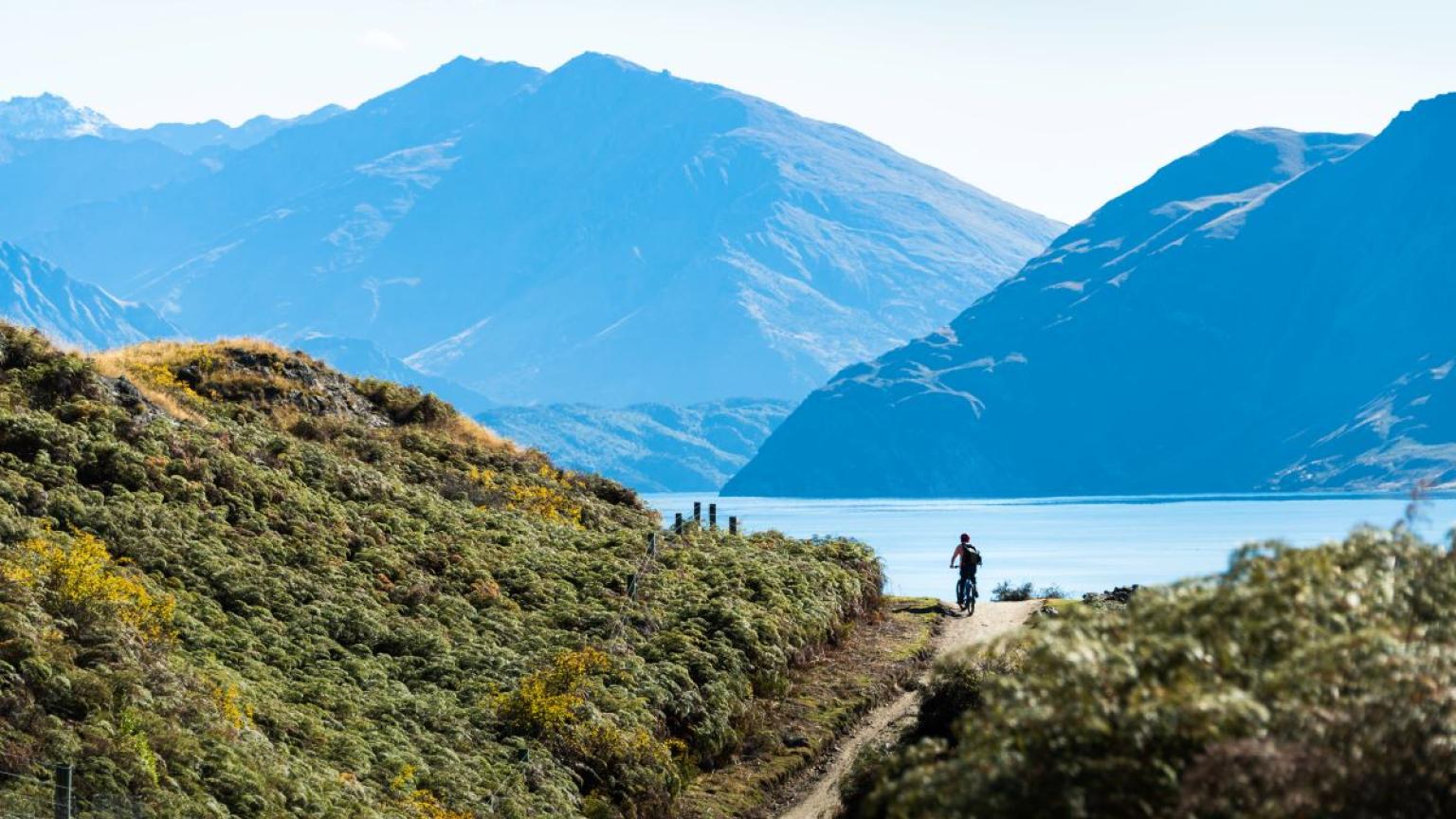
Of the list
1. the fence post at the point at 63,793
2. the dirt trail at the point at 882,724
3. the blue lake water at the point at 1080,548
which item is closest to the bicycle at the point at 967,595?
the dirt trail at the point at 882,724

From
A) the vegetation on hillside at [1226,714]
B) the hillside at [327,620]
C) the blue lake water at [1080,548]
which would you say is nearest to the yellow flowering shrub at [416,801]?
the hillside at [327,620]

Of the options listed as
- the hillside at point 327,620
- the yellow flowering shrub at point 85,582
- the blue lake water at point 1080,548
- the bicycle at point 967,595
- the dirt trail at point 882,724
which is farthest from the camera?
the blue lake water at point 1080,548

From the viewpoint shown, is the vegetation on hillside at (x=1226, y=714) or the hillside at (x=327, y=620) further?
the hillside at (x=327, y=620)

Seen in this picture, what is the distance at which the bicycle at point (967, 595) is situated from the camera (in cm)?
4341

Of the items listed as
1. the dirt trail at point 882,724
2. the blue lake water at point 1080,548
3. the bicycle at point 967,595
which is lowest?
the dirt trail at point 882,724

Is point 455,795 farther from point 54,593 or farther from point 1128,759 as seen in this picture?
point 1128,759

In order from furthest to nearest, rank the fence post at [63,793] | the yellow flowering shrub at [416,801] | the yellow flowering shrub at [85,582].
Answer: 1. the yellow flowering shrub at [85,582]
2. the yellow flowering shrub at [416,801]
3. the fence post at [63,793]

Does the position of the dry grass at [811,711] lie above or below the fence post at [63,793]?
above

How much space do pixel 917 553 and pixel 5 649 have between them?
118306 mm

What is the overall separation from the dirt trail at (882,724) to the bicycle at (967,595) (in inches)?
11.1

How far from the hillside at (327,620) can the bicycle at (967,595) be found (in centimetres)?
257

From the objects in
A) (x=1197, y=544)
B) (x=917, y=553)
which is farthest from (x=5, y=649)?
(x=1197, y=544)

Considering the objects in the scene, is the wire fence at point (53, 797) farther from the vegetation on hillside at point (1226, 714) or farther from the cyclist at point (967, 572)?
the cyclist at point (967, 572)

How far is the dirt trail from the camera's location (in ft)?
90.0
